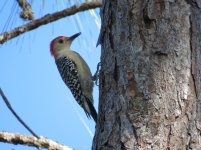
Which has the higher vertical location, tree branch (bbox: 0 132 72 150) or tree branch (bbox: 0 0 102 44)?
tree branch (bbox: 0 0 102 44)

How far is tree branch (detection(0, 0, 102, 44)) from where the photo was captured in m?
3.00

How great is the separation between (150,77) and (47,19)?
1320mm

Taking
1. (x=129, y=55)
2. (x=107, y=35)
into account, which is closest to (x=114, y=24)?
(x=107, y=35)

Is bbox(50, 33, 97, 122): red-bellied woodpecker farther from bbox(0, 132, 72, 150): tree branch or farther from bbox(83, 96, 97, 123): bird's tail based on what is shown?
bbox(0, 132, 72, 150): tree branch

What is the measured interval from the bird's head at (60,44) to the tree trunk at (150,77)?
3.71 meters

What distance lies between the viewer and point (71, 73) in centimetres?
554

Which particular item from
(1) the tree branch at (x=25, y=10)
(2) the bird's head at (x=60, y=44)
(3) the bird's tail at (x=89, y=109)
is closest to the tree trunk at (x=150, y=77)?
(1) the tree branch at (x=25, y=10)

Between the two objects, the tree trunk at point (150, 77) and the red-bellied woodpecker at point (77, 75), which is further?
the red-bellied woodpecker at point (77, 75)

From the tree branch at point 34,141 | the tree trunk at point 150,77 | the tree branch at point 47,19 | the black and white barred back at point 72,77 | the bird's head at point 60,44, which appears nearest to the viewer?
the tree trunk at point 150,77

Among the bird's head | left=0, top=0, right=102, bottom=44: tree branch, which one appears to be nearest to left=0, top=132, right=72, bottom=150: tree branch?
left=0, top=0, right=102, bottom=44: tree branch

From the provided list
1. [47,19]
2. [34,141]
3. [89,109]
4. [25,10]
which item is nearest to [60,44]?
[89,109]

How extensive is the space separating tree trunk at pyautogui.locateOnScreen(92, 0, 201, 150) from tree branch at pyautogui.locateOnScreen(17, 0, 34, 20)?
2.29ft

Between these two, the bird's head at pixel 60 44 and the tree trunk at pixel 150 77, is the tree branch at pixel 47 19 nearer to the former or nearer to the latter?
the tree trunk at pixel 150 77

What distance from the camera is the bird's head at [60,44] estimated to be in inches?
235
